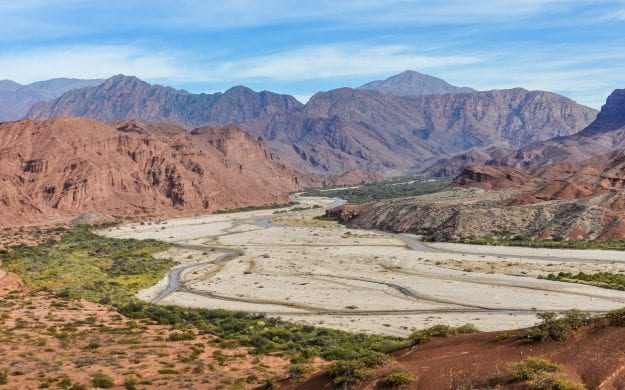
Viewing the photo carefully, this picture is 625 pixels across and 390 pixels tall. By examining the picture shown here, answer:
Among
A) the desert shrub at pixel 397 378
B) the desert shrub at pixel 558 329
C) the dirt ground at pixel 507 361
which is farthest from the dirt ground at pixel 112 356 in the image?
the desert shrub at pixel 558 329

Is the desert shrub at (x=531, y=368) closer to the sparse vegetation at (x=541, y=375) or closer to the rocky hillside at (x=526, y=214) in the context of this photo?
the sparse vegetation at (x=541, y=375)

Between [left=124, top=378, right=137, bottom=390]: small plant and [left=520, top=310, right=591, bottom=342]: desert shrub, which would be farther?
[left=124, top=378, right=137, bottom=390]: small plant

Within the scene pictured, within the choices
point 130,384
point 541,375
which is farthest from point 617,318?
point 130,384

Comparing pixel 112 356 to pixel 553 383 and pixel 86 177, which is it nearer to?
pixel 553 383

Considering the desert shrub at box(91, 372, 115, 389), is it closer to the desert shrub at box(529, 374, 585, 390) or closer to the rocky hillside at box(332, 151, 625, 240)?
the desert shrub at box(529, 374, 585, 390)

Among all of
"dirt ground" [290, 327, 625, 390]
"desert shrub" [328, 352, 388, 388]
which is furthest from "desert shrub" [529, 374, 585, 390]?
"desert shrub" [328, 352, 388, 388]
